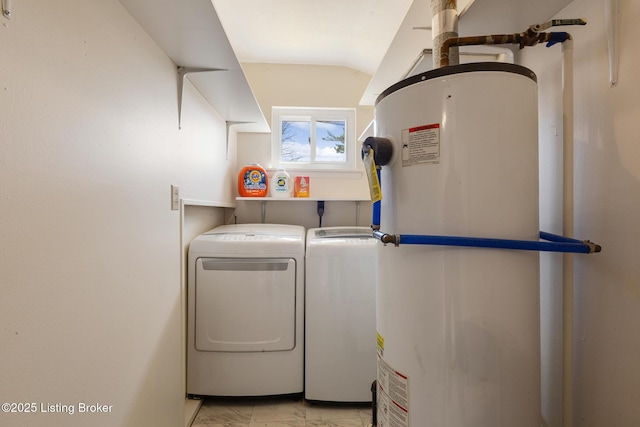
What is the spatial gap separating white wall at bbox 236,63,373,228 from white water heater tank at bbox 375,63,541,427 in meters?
1.69

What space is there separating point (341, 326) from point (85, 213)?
4.12 ft

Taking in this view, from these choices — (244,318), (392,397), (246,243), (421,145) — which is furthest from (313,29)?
(392,397)

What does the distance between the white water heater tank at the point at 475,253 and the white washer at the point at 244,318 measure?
920mm

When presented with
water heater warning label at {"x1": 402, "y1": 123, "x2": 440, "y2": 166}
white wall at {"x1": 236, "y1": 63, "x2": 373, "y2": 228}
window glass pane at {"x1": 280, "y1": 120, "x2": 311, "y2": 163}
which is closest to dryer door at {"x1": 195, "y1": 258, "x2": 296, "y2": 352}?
white wall at {"x1": 236, "y1": 63, "x2": 373, "y2": 228}

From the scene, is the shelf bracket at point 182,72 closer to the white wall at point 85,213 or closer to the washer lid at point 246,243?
the white wall at point 85,213

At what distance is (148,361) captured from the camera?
1017 mm

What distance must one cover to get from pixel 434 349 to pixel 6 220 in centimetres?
100

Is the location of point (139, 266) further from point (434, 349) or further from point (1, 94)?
point (434, 349)

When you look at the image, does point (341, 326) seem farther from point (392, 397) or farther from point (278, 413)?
point (392, 397)

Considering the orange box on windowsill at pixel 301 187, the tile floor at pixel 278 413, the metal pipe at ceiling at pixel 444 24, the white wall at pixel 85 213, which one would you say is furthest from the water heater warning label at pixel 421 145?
the orange box on windowsill at pixel 301 187

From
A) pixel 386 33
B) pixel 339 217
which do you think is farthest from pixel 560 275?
pixel 386 33

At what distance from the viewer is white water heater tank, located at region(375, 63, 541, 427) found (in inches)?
23.9

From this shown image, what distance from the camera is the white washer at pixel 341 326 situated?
1450mm

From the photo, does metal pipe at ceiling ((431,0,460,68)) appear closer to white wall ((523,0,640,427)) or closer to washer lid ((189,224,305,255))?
white wall ((523,0,640,427))
